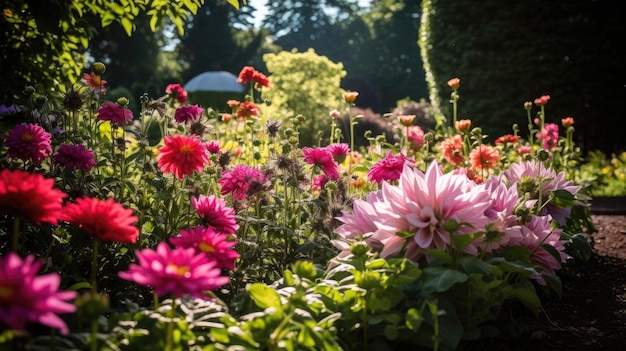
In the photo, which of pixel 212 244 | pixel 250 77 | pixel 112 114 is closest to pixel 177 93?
pixel 250 77

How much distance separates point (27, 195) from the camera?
4.48ft

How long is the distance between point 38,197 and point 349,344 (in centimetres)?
93

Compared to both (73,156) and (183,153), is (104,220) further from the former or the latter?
(73,156)

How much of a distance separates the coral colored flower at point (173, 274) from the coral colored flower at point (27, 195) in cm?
30

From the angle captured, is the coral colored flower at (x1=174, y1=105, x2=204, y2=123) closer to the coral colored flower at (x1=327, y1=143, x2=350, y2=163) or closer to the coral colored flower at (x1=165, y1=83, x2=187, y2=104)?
the coral colored flower at (x1=327, y1=143, x2=350, y2=163)

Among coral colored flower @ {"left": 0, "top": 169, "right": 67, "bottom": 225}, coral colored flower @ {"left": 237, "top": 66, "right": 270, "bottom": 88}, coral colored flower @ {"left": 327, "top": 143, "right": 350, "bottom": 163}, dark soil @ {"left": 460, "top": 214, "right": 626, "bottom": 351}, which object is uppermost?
coral colored flower @ {"left": 237, "top": 66, "right": 270, "bottom": 88}

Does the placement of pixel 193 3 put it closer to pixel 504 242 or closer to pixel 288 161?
pixel 288 161

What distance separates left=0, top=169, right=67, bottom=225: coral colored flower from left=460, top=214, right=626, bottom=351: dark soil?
1.41 meters

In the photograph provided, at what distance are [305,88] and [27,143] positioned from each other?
8.40 m

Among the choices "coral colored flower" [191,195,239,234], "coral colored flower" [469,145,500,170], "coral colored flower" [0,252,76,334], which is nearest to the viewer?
"coral colored flower" [0,252,76,334]

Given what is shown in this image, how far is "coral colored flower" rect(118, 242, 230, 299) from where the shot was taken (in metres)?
1.20

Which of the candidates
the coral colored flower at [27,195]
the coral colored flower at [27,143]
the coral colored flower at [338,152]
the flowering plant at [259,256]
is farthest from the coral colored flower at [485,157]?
the coral colored flower at [27,195]

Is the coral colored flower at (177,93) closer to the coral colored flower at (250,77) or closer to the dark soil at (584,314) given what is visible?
the coral colored flower at (250,77)

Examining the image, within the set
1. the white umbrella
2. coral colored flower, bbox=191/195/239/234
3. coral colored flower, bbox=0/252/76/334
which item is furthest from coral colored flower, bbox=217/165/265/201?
the white umbrella
